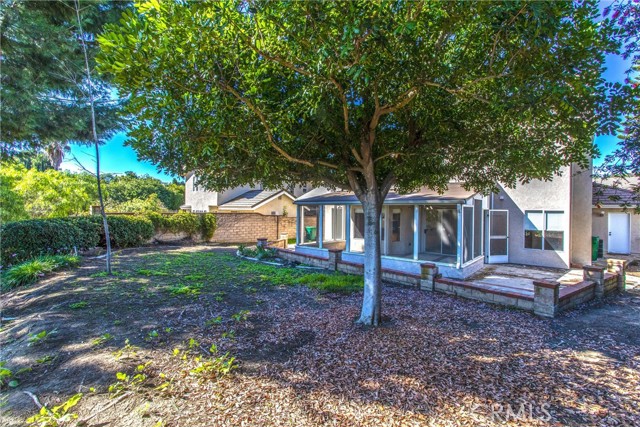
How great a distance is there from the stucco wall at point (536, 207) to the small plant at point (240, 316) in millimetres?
9706

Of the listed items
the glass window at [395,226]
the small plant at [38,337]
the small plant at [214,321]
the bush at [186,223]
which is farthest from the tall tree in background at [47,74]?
the glass window at [395,226]

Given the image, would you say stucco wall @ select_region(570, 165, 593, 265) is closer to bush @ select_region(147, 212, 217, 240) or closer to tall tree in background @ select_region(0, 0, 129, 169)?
tall tree in background @ select_region(0, 0, 129, 169)

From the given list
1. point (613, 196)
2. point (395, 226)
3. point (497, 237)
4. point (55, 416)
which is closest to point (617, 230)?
point (497, 237)

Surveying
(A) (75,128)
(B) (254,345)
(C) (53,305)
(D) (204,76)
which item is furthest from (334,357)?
(A) (75,128)

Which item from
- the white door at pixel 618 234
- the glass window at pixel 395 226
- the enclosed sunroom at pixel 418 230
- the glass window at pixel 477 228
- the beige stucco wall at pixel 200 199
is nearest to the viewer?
the enclosed sunroom at pixel 418 230

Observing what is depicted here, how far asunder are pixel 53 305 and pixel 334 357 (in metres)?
5.73

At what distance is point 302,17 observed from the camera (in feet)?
10.4

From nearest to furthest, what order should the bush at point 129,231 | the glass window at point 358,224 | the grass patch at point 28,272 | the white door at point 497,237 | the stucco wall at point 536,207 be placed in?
the grass patch at point 28,272
the stucco wall at point 536,207
the white door at point 497,237
the glass window at point 358,224
the bush at point 129,231

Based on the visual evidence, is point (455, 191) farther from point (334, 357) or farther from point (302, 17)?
point (302, 17)

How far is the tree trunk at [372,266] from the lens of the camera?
525 cm

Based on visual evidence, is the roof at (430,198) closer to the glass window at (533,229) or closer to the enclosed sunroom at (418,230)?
the enclosed sunroom at (418,230)

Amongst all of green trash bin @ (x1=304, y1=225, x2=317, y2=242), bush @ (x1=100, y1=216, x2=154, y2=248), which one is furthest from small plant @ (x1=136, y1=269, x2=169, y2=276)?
green trash bin @ (x1=304, y1=225, x2=317, y2=242)

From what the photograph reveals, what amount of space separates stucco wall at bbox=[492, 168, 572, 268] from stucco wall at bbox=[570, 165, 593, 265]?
74 centimetres

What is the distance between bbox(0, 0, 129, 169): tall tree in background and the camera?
799 centimetres
